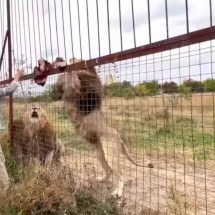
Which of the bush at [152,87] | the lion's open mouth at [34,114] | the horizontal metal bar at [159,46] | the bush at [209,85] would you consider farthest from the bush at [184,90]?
the lion's open mouth at [34,114]

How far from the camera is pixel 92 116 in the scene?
6484 millimetres

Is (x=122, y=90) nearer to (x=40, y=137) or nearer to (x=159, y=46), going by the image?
(x=159, y=46)

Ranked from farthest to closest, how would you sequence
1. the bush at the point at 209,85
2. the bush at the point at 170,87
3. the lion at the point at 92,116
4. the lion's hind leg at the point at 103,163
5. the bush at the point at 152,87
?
the lion's hind leg at the point at 103,163, the lion at the point at 92,116, the bush at the point at 152,87, the bush at the point at 170,87, the bush at the point at 209,85

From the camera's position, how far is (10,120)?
895 cm

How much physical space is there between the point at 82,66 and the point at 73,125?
4.63ft

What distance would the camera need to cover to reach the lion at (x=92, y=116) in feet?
20.4

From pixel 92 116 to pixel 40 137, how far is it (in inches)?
78.4

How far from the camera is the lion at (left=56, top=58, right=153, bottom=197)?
6.22m

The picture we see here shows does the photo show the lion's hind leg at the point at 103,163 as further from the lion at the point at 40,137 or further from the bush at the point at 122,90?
the bush at the point at 122,90

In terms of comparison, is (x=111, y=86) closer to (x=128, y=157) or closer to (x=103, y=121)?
(x=103, y=121)

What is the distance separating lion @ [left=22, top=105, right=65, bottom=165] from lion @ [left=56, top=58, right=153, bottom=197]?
3.61 ft

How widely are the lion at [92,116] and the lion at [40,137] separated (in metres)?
1.10

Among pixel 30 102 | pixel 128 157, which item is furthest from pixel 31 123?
pixel 128 157

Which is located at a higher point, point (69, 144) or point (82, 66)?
point (82, 66)
